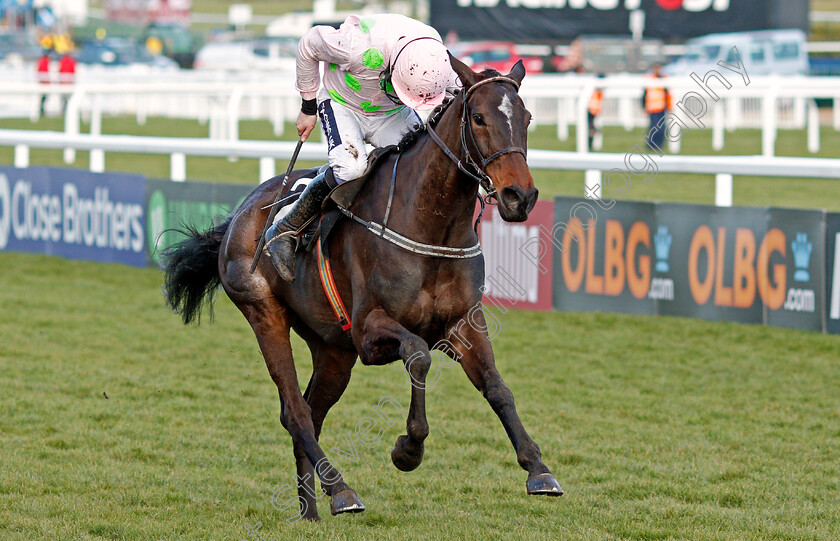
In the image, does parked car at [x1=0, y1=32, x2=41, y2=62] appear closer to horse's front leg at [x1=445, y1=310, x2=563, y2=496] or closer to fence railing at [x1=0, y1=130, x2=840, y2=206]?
fence railing at [x1=0, y1=130, x2=840, y2=206]

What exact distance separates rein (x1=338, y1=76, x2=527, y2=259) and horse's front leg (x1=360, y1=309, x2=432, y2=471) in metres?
0.28

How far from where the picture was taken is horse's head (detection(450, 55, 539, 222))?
369 cm

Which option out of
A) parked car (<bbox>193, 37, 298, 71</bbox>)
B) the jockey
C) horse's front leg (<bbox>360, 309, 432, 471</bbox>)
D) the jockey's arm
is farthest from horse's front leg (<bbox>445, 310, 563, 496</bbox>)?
parked car (<bbox>193, 37, 298, 71</bbox>)

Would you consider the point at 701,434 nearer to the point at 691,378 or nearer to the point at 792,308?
the point at 691,378

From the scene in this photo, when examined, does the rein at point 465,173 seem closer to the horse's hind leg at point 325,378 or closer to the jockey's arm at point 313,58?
the jockey's arm at point 313,58

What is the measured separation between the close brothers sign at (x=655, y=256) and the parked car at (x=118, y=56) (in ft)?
82.0

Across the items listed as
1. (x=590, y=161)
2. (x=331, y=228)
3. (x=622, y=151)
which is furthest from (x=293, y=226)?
(x=622, y=151)

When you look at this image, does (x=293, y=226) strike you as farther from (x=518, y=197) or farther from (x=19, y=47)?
(x=19, y=47)

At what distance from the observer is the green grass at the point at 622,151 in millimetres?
13555

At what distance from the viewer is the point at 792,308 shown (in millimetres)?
7723

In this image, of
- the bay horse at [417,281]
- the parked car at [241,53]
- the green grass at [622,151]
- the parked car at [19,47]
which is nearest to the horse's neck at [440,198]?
the bay horse at [417,281]

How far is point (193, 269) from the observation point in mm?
5457

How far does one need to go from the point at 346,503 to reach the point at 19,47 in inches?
1507

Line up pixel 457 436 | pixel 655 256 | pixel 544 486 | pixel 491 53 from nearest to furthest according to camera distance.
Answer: pixel 544 486 → pixel 457 436 → pixel 655 256 → pixel 491 53
